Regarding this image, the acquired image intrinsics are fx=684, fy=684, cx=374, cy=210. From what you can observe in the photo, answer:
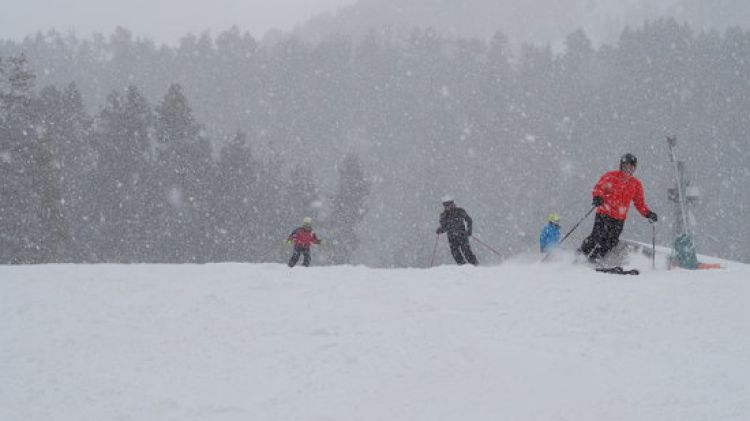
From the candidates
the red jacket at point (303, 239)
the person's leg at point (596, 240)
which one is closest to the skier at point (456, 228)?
the person's leg at point (596, 240)

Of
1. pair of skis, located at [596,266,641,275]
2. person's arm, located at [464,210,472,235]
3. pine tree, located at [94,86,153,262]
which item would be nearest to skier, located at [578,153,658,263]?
pair of skis, located at [596,266,641,275]

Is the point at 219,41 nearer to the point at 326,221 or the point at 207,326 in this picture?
the point at 326,221

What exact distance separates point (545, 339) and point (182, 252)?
35415 millimetres

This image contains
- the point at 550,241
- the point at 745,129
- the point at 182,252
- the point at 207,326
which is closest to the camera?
the point at 207,326

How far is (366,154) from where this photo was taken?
304 feet

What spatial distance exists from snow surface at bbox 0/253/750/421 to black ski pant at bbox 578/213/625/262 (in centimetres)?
101

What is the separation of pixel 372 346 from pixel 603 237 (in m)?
5.62

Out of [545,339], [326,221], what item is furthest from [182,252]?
[545,339]

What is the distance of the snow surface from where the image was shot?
5410 millimetres

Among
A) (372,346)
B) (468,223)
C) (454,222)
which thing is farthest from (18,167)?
(372,346)

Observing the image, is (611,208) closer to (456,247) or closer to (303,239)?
(456,247)

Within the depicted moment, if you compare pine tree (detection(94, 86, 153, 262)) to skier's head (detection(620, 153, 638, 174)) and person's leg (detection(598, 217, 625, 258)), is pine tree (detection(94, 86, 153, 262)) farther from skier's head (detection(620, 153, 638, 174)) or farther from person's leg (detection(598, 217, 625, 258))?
skier's head (detection(620, 153, 638, 174))

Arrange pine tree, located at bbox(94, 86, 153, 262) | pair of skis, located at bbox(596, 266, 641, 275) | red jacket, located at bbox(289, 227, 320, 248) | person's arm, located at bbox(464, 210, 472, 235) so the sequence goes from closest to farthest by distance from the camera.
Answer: pair of skis, located at bbox(596, 266, 641, 275) → person's arm, located at bbox(464, 210, 472, 235) → red jacket, located at bbox(289, 227, 320, 248) → pine tree, located at bbox(94, 86, 153, 262)

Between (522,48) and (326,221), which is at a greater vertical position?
(522,48)
